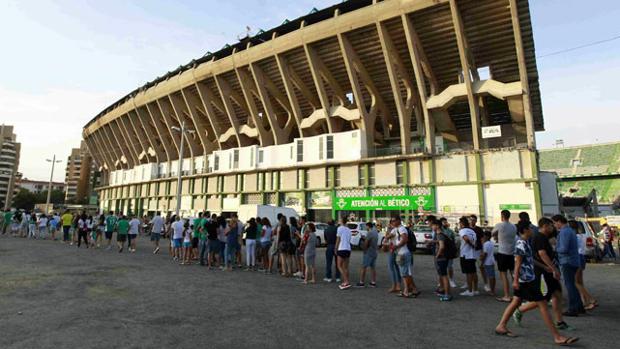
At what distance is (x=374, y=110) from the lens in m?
30.6

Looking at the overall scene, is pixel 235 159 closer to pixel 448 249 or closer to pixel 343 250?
pixel 343 250

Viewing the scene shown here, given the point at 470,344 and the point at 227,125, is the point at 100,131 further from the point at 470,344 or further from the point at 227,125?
the point at 470,344

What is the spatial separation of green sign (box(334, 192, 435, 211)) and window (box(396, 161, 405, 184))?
1390 millimetres

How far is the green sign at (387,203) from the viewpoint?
26.6 meters

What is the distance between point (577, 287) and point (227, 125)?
136 feet

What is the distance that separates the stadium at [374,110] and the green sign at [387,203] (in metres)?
0.09

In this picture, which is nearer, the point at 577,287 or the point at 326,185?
the point at 577,287

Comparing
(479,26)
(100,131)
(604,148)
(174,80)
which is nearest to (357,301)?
(479,26)

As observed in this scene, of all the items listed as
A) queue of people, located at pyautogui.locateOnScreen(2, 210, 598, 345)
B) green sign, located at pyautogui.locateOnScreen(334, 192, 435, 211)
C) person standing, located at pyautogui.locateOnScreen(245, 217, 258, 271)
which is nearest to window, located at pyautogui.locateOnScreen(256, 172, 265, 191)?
green sign, located at pyautogui.locateOnScreen(334, 192, 435, 211)

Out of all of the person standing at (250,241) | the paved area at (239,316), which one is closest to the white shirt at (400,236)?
the paved area at (239,316)

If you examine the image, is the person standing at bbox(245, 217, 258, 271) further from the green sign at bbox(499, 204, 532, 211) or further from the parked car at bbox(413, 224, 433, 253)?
the green sign at bbox(499, 204, 532, 211)

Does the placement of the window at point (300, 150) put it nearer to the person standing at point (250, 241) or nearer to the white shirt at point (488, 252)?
the person standing at point (250, 241)

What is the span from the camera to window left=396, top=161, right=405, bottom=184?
28.0 metres

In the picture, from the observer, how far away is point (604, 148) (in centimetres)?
5972
